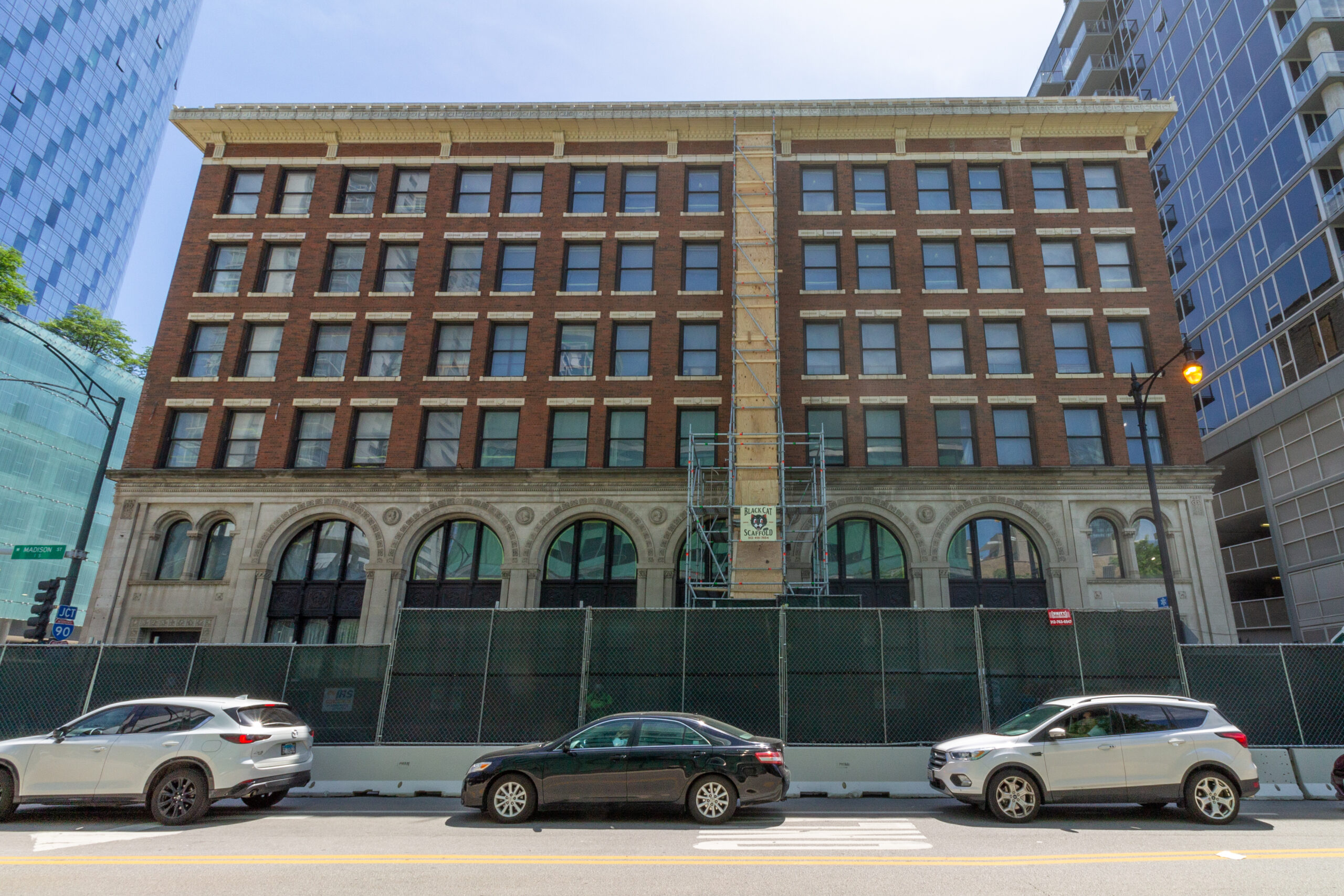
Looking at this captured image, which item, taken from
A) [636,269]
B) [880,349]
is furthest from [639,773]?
[636,269]

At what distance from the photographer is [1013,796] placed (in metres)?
10.3

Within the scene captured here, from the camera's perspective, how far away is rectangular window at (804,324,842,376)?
1027 inches

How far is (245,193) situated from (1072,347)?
31.9 meters

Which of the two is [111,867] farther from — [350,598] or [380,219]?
[380,219]

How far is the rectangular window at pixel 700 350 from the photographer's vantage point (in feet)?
85.9

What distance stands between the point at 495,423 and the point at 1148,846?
21.8 m

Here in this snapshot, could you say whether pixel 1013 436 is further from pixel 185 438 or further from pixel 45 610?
pixel 185 438

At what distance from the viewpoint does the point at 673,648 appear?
1379cm

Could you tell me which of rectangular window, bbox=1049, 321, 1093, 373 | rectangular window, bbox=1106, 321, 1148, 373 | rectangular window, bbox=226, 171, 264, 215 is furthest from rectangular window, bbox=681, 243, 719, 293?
rectangular window, bbox=226, 171, 264, 215

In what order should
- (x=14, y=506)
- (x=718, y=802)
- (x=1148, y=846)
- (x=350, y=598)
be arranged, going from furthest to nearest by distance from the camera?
(x=14, y=506) < (x=350, y=598) < (x=718, y=802) < (x=1148, y=846)

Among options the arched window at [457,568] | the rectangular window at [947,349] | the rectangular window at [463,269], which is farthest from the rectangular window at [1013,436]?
the rectangular window at [463,269]

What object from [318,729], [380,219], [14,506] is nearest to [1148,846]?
[318,729]

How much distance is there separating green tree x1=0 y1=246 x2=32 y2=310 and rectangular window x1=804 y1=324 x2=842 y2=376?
3144 centimetres

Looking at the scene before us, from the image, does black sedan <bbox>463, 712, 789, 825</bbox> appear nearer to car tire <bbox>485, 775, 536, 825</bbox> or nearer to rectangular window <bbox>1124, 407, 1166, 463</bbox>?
car tire <bbox>485, 775, 536, 825</bbox>
